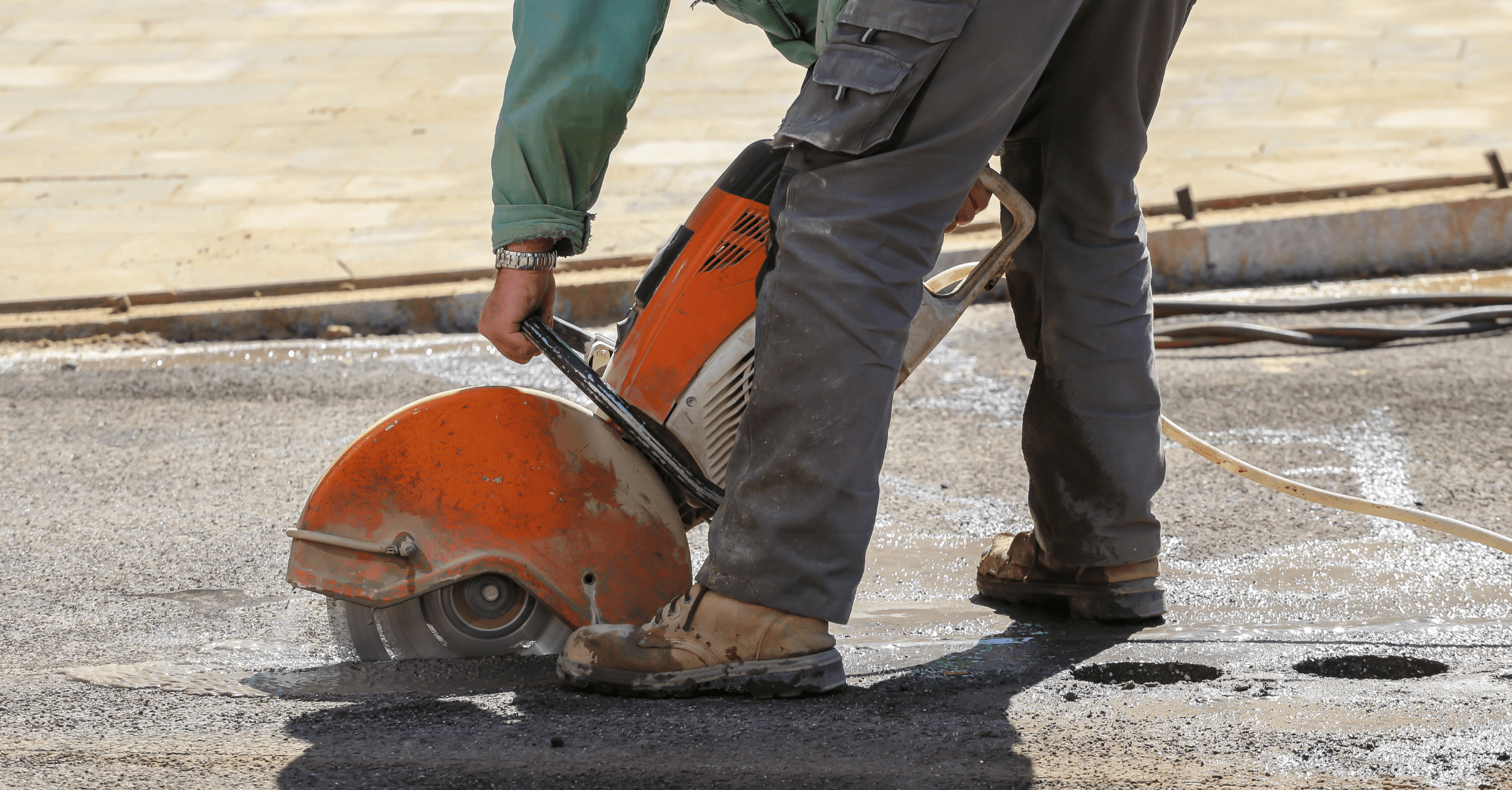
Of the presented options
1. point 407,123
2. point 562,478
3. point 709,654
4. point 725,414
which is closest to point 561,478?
point 562,478

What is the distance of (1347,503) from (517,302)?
1.51 metres

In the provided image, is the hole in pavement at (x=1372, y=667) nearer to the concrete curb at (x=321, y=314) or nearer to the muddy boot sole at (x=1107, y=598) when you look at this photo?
the muddy boot sole at (x=1107, y=598)

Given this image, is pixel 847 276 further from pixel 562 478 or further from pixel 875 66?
pixel 562 478

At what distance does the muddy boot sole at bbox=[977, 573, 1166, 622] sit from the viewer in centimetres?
259

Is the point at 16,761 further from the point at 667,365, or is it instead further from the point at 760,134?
the point at 760,134

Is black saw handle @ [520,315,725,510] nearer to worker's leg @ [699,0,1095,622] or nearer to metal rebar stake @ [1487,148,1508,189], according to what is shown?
worker's leg @ [699,0,1095,622]

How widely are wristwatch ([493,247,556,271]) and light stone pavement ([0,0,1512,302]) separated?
278cm

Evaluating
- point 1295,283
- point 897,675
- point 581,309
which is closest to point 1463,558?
point 897,675

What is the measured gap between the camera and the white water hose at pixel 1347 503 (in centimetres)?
265

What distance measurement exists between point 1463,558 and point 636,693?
1.63 m

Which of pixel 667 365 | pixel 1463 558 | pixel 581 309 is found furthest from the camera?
pixel 581 309

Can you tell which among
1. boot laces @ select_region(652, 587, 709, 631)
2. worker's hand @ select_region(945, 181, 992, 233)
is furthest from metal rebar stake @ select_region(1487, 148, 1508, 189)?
boot laces @ select_region(652, 587, 709, 631)

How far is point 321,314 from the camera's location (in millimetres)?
4828

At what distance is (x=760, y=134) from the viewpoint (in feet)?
20.5
